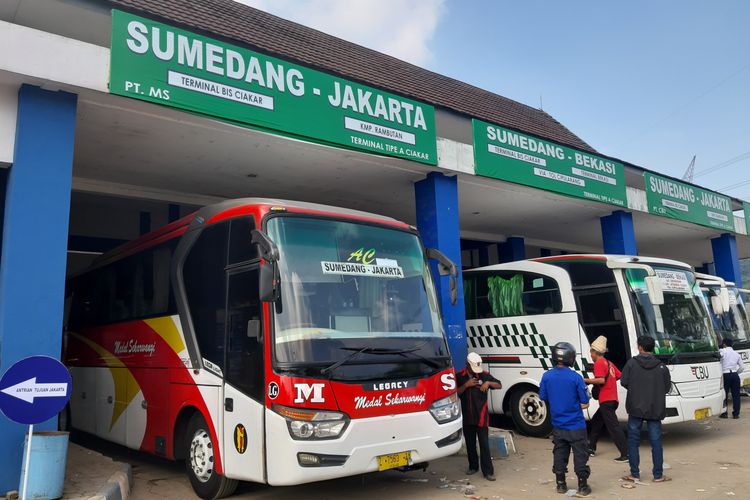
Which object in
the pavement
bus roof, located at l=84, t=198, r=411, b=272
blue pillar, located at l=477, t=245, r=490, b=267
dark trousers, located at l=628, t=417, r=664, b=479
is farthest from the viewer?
blue pillar, located at l=477, t=245, r=490, b=267

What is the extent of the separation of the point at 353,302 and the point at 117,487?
10.4 ft

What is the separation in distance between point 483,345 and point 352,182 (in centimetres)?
410

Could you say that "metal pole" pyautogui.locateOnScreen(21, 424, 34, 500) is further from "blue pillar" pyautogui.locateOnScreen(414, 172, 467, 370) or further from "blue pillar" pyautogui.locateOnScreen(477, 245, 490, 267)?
"blue pillar" pyautogui.locateOnScreen(477, 245, 490, 267)

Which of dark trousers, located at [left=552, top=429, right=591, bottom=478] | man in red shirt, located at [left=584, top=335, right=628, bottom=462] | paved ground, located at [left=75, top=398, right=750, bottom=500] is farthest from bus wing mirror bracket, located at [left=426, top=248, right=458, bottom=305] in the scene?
man in red shirt, located at [left=584, top=335, right=628, bottom=462]

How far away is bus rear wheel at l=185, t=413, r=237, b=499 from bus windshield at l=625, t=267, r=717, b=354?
634cm

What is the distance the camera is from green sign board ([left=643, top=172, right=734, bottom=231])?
16.1 metres

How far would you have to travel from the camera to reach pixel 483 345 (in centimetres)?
1154

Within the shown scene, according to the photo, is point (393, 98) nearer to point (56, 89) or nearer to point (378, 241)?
point (378, 241)

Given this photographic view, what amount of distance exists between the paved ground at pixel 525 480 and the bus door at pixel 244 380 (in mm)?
946

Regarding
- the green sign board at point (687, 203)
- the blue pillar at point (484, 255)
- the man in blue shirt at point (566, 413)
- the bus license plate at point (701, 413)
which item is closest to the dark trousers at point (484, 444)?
the man in blue shirt at point (566, 413)

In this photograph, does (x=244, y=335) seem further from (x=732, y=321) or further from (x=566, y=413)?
(x=732, y=321)

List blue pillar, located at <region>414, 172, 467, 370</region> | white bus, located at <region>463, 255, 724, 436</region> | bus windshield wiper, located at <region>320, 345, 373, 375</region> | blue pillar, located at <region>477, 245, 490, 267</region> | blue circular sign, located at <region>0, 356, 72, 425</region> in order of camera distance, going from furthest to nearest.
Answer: blue pillar, located at <region>477, 245, 490, 267</region> → blue pillar, located at <region>414, 172, 467, 370</region> → white bus, located at <region>463, 255, 724, 436</region> → bus windshield wiper, located at <region>320, 345, 373, 375</region> → blue circular sign, located at <region>0, 356, 72, 425</region>

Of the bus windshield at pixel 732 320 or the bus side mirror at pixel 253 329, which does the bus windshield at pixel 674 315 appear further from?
the bus side mirror at pixel 253 329

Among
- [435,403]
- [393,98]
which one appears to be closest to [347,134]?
[393,98]
